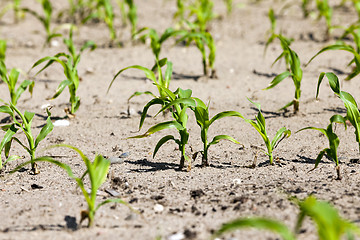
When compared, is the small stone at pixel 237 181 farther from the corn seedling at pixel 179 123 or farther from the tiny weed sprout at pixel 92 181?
the tiny weed sprout at pixel 92 181

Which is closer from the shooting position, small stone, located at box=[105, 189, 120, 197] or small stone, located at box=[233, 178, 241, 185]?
small stone, located at box=[105, 189, 120, 197]

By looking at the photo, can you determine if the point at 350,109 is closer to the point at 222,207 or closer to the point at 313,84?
the point at 222,207

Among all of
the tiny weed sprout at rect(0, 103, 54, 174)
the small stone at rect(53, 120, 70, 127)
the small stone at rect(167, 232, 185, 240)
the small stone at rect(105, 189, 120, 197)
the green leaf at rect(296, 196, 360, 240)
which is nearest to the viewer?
the green leaf at rect(296, 196, 360, 240)

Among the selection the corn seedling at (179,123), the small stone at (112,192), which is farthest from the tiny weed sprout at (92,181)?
the corn seedling at (179,123)

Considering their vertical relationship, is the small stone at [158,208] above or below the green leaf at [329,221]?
below

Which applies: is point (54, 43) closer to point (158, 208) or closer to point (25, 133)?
point (25, 133)

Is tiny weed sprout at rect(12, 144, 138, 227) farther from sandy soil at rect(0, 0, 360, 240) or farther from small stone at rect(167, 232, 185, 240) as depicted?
small stone at rect(167, 232, 185, 240)

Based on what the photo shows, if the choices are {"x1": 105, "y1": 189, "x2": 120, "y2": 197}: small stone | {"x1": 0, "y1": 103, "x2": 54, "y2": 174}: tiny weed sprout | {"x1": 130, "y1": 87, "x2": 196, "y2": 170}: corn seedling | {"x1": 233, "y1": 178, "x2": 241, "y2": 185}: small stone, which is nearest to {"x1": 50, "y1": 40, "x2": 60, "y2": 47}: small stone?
{"x1": 0, "y1": 103, "x2": 54, "y2": 174}: tiny weed sprout

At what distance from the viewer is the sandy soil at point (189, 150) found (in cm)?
256

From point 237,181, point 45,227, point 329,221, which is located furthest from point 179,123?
point 329,221

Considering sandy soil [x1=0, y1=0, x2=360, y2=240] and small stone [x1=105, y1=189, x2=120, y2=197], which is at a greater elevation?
sandy soil [x1=0, y1=0, x2=360, y2=240]

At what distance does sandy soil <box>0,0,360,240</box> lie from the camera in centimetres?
256

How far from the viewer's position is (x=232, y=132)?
3.95 meters

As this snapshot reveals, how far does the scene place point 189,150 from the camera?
11.9 feet
